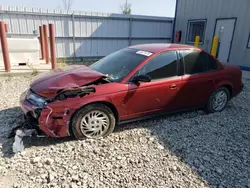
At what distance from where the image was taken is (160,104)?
381 centimetres

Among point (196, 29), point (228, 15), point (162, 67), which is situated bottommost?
point (162, 67)

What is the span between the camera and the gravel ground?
2547 millimetres

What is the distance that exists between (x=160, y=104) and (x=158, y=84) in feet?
1.30

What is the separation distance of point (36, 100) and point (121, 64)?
5.19ft

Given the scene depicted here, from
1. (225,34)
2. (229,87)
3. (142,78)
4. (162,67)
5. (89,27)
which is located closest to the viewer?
(142,78)

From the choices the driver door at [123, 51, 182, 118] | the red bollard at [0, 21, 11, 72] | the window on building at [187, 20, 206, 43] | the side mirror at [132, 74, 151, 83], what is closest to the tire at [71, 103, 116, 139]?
the driver door at [123, 51, 182, 118]

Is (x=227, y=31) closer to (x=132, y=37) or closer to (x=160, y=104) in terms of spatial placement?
(x=132, y=37)

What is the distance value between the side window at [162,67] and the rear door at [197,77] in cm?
24

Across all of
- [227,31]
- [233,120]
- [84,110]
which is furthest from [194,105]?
[227,31]

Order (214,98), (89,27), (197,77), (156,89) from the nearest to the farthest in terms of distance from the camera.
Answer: (156,89) → (197,77) → (214,98) → (89,27)

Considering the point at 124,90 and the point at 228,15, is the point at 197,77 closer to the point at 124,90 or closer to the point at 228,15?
the point at 124,90

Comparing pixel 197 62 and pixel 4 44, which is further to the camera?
pixel 4 44

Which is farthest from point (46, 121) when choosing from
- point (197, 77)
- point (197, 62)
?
point (197, 62)

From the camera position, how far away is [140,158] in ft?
9.70
